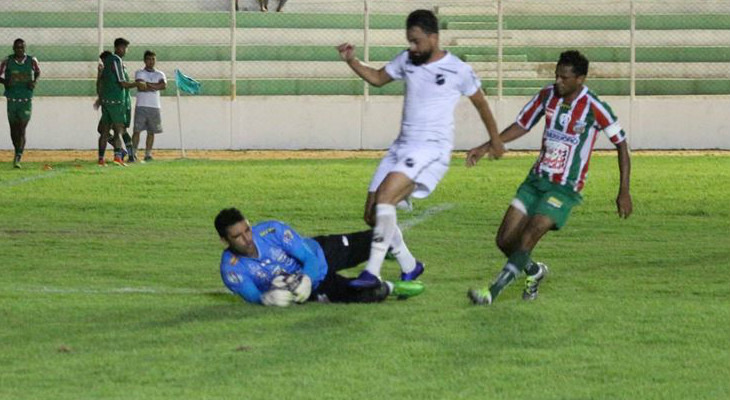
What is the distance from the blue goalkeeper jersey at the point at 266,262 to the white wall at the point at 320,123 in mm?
17576

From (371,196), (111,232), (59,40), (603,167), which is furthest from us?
(59,40)

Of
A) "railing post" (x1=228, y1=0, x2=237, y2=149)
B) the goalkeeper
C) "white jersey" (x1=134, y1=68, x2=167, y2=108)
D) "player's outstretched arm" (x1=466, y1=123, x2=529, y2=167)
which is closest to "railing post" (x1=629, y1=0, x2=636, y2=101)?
"railing post" (x1=228, y1=0, x2=237, y2=149)

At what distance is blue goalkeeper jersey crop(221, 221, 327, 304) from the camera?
9.80 meters

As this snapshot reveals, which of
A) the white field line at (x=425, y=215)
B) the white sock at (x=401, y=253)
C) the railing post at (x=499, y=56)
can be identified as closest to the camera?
the white sock at (x=401, y=253)

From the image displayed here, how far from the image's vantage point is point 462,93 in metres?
10.2

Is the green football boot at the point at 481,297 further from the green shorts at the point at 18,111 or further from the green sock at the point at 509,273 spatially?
the green shorts at the point at 18,111

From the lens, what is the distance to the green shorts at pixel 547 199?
33.6 feet

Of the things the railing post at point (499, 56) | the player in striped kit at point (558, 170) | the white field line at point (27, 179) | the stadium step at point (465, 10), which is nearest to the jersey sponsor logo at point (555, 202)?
the player in striped kit at point (558, 170)

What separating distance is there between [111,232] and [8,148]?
1273cm

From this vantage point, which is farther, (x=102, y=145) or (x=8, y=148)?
(x=8, y=148)

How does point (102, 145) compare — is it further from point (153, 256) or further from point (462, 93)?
point (462, 93)

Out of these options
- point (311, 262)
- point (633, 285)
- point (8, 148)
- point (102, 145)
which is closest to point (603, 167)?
point (102, 145)

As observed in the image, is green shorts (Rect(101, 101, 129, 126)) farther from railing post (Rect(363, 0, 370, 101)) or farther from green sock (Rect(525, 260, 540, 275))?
green sock (Rect(525, 260, 540, 275))

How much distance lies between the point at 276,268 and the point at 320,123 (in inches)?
714
